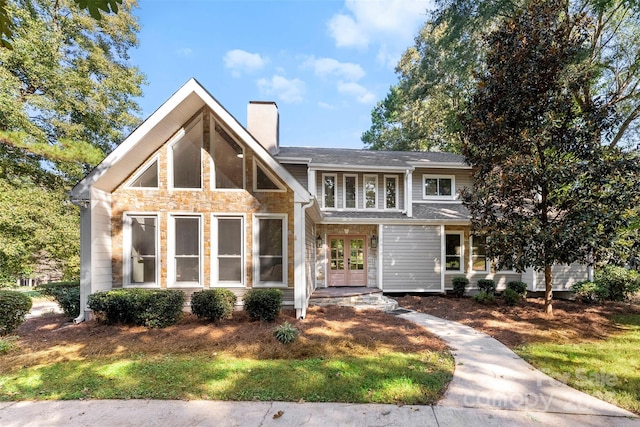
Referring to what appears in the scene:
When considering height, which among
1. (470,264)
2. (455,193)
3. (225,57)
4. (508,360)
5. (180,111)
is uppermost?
(225,57)

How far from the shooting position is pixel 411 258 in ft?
37.2

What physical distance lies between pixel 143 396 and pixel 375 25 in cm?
1386

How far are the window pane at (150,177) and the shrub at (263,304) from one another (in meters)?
4.11

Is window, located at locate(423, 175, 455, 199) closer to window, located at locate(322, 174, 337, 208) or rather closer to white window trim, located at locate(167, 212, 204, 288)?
window, located at locate(322, 174, 337, 208)

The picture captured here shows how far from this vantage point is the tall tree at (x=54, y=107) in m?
12.7

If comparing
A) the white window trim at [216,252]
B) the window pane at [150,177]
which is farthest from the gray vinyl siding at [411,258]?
the window pane at [150,177]

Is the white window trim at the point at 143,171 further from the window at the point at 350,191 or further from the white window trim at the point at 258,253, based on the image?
the window at the point at 350,191

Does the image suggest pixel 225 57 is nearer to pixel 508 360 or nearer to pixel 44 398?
pixel 44 398

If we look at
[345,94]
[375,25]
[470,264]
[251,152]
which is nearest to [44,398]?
[251,152]

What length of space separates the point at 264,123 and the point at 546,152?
405 inches

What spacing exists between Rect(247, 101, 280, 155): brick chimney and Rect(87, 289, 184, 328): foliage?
7863 millimetres

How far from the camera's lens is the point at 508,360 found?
521cm

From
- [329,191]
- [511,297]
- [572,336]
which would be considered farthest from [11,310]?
[511,297]

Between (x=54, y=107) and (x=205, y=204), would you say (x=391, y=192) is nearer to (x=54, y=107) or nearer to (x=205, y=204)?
(x=205, y=204)
